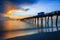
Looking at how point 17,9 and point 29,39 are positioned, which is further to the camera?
point 17,9

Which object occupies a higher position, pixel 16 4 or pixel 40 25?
pixel 16 4

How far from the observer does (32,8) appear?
241 centimetres

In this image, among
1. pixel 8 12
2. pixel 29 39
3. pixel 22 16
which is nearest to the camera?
pixel 29 39

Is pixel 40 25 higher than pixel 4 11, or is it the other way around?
pixel 4 11

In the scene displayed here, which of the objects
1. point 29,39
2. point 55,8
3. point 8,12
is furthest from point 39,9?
point 29,39

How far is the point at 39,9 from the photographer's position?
240 centimetres

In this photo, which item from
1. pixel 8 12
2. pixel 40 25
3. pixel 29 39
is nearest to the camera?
pixel 29 39

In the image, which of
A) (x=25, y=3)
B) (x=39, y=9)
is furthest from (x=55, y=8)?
(x=25, y=3)

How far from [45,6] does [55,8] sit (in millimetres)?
168

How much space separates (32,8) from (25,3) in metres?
0.14

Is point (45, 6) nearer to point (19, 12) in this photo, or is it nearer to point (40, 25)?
point (19, 12)

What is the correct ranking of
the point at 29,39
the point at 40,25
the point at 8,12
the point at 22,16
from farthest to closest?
1. the point at 40,25
2. the point at 22,16
3. the point at 8,12
4. the point at 29,39

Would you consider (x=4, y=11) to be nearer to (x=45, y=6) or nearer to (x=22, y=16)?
(x=22, y=16)

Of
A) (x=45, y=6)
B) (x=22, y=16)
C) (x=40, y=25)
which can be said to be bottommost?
(x=40, y=25)
